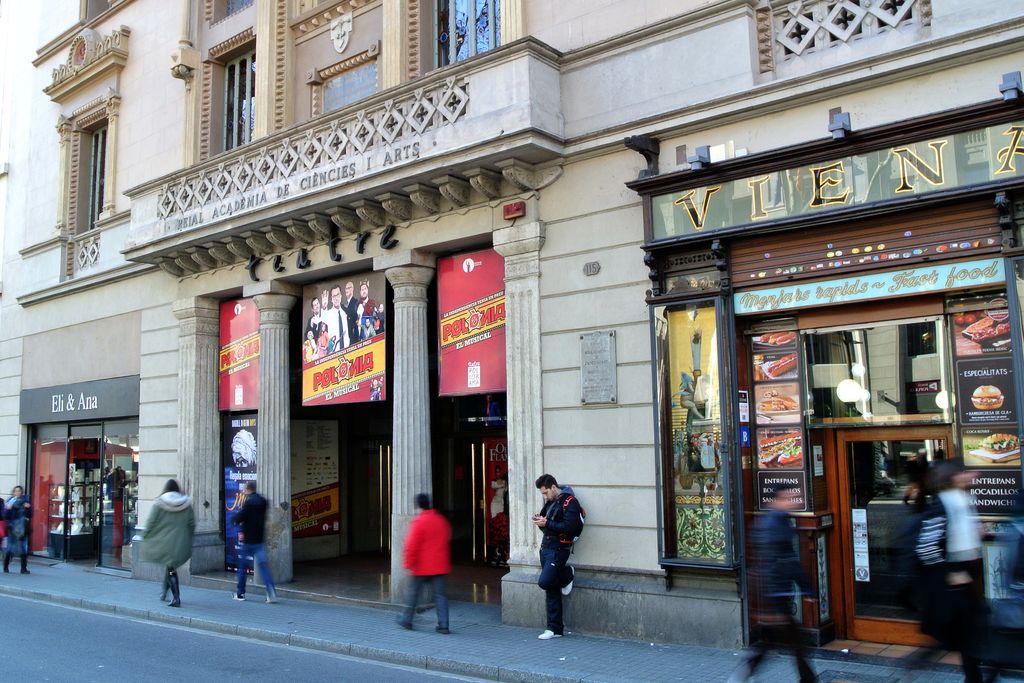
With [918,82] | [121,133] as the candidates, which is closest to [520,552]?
[918,82]

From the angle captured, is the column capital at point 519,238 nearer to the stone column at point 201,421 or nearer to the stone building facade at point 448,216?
the stone building facade at point 448,216

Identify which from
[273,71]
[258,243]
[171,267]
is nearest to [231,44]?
[273,71]

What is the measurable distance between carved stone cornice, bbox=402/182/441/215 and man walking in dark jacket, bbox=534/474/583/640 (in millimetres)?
4322

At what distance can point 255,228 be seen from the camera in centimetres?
1409

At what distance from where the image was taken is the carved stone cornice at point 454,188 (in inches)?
454

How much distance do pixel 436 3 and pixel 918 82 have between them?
304 inches

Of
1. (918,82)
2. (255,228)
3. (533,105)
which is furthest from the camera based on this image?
(255,228)

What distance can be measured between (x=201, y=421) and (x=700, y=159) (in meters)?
10.8

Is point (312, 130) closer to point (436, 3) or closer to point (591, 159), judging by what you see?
point (436, 3)

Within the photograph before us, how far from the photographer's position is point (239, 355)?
52.2 ft

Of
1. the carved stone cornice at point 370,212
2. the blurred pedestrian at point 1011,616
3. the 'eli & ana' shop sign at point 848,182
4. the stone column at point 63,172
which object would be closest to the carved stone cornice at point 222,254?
the carved stone cornice at point 370,212

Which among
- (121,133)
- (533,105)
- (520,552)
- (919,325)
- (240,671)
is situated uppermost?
(121,133)

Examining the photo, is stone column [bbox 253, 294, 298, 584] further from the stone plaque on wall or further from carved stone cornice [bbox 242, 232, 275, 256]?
the stone plaque on wall

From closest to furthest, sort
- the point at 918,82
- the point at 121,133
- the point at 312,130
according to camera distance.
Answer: the point at 918,82 < the point at 312,130 < the point at 121,133
